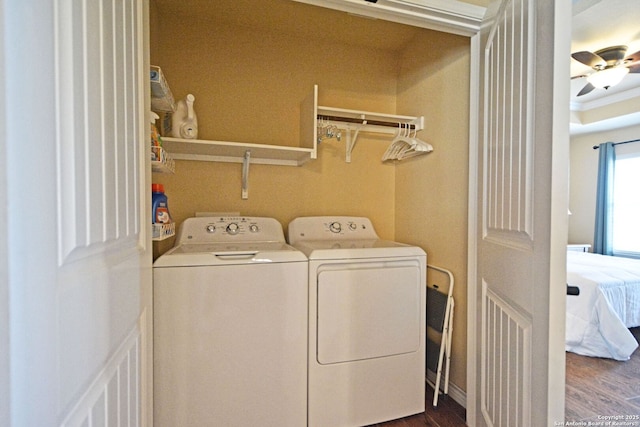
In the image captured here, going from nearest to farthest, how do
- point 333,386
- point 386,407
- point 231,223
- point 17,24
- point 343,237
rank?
point 17,24
point 333,386
point 386,407
point 231,223
point 343,237

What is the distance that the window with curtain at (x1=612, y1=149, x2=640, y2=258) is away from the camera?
448cm

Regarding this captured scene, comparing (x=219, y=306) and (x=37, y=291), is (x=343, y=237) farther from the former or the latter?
(x=37, y=291)

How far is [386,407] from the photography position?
5.59ft

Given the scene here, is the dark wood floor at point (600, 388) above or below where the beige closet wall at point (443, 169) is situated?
below

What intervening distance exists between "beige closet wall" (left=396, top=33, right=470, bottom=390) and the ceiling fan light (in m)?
1.86

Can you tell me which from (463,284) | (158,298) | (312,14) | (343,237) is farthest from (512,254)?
(312,14)

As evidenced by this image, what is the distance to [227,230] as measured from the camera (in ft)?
6.39

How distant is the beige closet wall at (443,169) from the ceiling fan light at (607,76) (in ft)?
6.11

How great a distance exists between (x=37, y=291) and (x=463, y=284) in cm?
188

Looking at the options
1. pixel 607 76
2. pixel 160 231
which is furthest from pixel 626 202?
pixel 160 231

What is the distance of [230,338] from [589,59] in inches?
135

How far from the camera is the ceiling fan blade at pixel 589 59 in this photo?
8.08 ft

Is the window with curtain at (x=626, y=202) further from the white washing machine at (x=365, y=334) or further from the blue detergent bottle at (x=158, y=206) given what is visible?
the blue detergent bottle at (x=158, y=206)

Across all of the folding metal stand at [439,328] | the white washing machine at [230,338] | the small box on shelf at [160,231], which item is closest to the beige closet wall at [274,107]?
the small box on shelf at [160,231]
